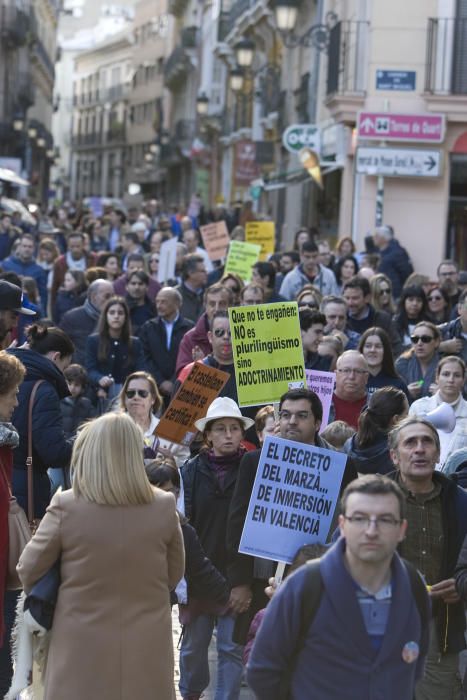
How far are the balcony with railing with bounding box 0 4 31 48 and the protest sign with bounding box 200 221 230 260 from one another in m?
43.1

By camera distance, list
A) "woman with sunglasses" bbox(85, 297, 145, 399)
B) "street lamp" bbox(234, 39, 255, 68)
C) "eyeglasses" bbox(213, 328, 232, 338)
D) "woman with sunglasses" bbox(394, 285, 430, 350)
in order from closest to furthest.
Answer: "eyeglasses" bbox(213, 328, 232, 338)
"woman with sunglasses" bbox(85, 297, 145, 399)
"woman with sunglasses" bbox(394, 285, 430, 350)
"street lamp" bbox(234, 39, 255, 68)

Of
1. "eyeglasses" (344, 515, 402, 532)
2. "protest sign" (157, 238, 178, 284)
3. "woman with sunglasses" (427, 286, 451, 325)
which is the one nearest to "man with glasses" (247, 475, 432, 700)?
"eyeglasses" (344, 515, 402, 532)

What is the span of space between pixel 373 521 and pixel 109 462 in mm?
1069

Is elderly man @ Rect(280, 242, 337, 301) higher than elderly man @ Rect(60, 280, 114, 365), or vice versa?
elderly man @ Rect(280, 242, 337, 301)

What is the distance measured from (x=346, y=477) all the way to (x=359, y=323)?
20.9ft

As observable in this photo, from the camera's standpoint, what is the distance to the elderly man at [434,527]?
6102 millimetres

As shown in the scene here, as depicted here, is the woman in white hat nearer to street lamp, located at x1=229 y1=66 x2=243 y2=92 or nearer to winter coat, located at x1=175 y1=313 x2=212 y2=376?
winter coat, located at x1=175 y1=313 x2=212 y2=376

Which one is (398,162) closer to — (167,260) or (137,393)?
(167,260)

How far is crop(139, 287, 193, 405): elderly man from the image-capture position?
1241 cm

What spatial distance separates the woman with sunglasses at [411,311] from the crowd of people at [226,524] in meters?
1.36

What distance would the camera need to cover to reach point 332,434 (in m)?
8.06

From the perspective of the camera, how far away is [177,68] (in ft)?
226

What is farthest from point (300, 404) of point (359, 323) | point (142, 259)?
point (142, 259)

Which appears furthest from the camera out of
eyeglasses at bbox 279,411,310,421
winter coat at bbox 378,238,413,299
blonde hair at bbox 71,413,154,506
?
winter coat at bbox 378,238,413,299
